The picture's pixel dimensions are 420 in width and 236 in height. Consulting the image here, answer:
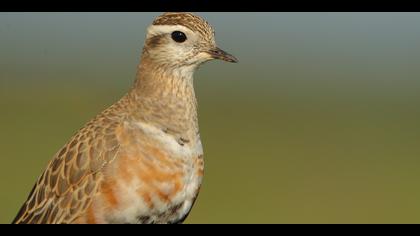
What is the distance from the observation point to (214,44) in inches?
297

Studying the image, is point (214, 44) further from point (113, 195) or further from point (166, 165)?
point (113, 195)

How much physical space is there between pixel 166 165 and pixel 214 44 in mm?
1474

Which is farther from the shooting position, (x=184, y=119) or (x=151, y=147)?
(x=184, y=119)

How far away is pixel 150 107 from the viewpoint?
7332 mm

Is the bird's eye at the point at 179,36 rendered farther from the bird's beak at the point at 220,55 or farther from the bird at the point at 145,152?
the bird's beak at the point at 220,55

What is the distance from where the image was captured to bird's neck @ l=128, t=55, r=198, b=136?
729 cm

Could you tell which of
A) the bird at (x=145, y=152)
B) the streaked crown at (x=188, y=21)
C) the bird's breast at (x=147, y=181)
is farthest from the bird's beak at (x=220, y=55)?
the bird's breast at (x=147, y=181)

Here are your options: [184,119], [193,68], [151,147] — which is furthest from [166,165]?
[193,68]

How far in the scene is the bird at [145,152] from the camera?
22.1 feet

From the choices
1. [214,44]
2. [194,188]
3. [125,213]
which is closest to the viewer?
[125,213]

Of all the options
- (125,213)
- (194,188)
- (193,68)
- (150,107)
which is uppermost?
(193,68)

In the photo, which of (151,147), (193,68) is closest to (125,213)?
(151,147)

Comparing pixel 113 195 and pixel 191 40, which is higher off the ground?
pixel 191 40

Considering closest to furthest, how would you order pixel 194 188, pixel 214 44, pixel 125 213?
pixel 125 213 < pixel 194 188 < pixel 214 44
